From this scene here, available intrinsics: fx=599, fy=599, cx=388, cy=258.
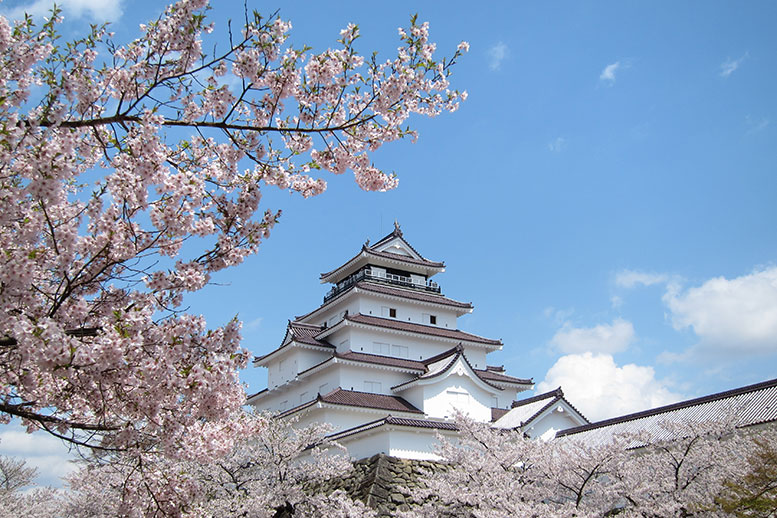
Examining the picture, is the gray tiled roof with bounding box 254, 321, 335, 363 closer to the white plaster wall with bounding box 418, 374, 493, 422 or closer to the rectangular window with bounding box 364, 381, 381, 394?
the rectangular window with bounding box 364, 381, 381, 394

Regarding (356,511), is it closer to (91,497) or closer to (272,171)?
(91,497)

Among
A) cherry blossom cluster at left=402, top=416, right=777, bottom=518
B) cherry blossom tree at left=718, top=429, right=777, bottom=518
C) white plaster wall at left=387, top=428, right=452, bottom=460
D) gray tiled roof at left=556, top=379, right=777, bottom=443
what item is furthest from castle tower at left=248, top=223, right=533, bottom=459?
cherry blossom tree at left=718, top=429, right=777, bottom=518

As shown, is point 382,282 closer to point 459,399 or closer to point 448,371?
point 448,371

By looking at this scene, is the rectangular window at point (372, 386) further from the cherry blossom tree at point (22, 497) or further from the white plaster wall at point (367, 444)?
the cherry blossom tree at point (22, 497)

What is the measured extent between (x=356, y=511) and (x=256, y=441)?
16.8 feet

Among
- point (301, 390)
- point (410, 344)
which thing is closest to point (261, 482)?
point (301, 390)

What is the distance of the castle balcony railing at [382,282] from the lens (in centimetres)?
3297

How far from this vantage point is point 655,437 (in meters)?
21.9

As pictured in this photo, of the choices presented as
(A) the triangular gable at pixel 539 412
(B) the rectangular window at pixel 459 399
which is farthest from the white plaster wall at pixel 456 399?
(A) the triangular gable at pixel 539 412

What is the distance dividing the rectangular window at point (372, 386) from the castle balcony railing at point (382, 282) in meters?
5.87

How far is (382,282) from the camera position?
108 ft

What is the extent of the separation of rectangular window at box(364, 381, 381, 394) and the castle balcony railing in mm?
5872

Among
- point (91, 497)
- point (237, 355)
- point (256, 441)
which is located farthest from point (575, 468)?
point (91, 497)

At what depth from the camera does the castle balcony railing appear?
33.0 m
